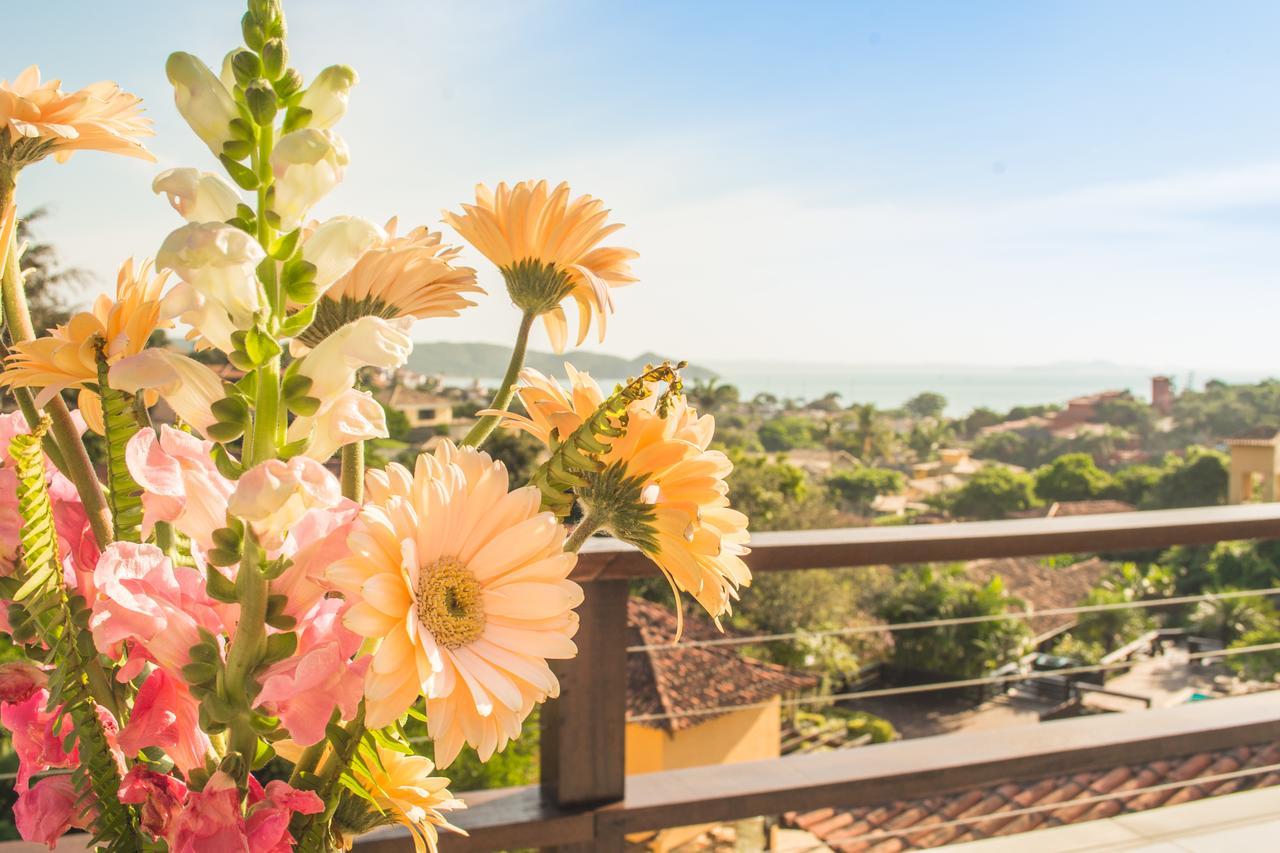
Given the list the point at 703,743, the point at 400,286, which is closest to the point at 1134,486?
the point at 703,743

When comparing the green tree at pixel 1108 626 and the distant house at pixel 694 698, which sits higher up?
the distant house at pixel 694 698

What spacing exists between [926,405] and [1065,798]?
151 feet

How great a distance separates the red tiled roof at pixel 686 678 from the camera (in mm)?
15203

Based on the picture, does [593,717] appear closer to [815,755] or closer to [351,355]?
[815,755]

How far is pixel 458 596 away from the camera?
1.12ft

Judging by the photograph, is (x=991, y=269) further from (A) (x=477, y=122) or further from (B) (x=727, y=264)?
(A) (x=477, y=122)

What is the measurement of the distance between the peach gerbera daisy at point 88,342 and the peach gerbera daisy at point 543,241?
137 mm

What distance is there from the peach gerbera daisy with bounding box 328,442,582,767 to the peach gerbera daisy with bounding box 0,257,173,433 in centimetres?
11

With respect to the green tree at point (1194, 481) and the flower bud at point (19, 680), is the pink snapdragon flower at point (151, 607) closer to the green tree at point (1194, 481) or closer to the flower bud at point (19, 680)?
the flower bud at point (19, 680)

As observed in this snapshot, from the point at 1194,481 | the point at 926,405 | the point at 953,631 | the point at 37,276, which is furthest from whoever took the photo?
the point at 926,405

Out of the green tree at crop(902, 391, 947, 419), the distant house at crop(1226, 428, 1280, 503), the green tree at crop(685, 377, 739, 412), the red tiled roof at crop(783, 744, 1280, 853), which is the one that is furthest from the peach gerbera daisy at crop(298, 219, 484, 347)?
the green tree at crop(902, 391, 947, 419)

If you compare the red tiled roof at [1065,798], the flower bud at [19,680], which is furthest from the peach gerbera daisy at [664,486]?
the red tiled roof at [1065,798]

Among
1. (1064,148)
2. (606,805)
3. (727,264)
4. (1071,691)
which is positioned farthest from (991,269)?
(606,805)

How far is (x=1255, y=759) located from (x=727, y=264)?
1804 inches
